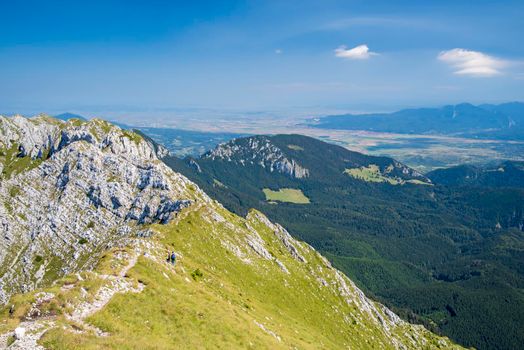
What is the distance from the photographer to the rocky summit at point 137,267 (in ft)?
156

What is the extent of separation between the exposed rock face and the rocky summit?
0.49 metres

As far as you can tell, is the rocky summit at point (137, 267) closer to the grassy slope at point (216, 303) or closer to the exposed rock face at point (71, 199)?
the grassy slope at point (216, 303)

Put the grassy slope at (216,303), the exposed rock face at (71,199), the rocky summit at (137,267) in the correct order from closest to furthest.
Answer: the grassy slope at (216,303) < the rocky summit at (137,267) < the exposed rock face at (71,199)

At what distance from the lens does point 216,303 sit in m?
69.0

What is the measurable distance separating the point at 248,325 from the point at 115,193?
10118 centimetres

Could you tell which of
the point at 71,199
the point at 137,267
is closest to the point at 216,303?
the point at 137,267

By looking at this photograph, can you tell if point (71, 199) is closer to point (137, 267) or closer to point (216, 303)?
point (137, 267)

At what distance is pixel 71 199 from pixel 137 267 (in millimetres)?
91432

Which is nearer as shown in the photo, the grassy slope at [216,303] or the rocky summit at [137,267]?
the grassy slope at [216,303]

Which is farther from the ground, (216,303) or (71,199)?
(71,199)

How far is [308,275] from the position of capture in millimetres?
158875

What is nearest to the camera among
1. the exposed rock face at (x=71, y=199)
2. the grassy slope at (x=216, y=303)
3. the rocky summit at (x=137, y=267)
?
the grassy slope at (x=216, y=303)

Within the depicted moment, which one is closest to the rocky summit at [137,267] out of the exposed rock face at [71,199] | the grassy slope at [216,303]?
the grassy slope at [216,303]

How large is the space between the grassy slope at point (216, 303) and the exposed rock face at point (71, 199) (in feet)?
83.2
